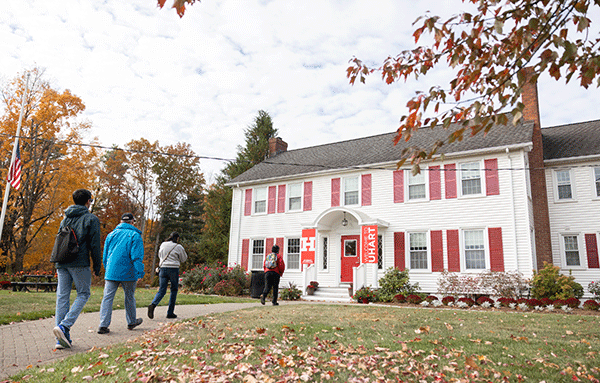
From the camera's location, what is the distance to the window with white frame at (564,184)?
1555cm

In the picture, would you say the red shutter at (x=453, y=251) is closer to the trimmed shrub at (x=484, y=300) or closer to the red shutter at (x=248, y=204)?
the trimmed shrub at (x=484, y=300)

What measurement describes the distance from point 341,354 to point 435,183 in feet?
40.8

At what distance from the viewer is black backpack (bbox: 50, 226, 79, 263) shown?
16.7ft

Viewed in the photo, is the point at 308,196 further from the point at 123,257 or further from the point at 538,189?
the point at 123,257

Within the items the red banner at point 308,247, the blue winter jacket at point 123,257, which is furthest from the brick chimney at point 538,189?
the blue winter jacket at point 123,257

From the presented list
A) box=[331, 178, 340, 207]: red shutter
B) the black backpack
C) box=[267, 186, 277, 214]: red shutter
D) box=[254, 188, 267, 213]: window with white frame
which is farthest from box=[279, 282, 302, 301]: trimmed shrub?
the black backpack

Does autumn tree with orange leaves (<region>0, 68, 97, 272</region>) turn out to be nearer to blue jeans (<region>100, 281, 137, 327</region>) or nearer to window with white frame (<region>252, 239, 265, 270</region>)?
window with white frame (<region>252, 239, 265, 270</region>)

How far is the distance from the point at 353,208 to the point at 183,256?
1098 centimetres

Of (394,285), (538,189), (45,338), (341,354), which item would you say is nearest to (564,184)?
(538,189)

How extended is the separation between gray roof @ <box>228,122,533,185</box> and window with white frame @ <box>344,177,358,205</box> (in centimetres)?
67

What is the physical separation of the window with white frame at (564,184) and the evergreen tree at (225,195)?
639 inches

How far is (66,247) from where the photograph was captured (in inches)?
201

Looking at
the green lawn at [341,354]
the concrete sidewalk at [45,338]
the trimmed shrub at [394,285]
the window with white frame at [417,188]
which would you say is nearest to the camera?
the green lawn at [341,354]

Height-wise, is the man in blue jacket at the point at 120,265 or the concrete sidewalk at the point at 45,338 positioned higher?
the man in blue jacket at the point at 120,265
